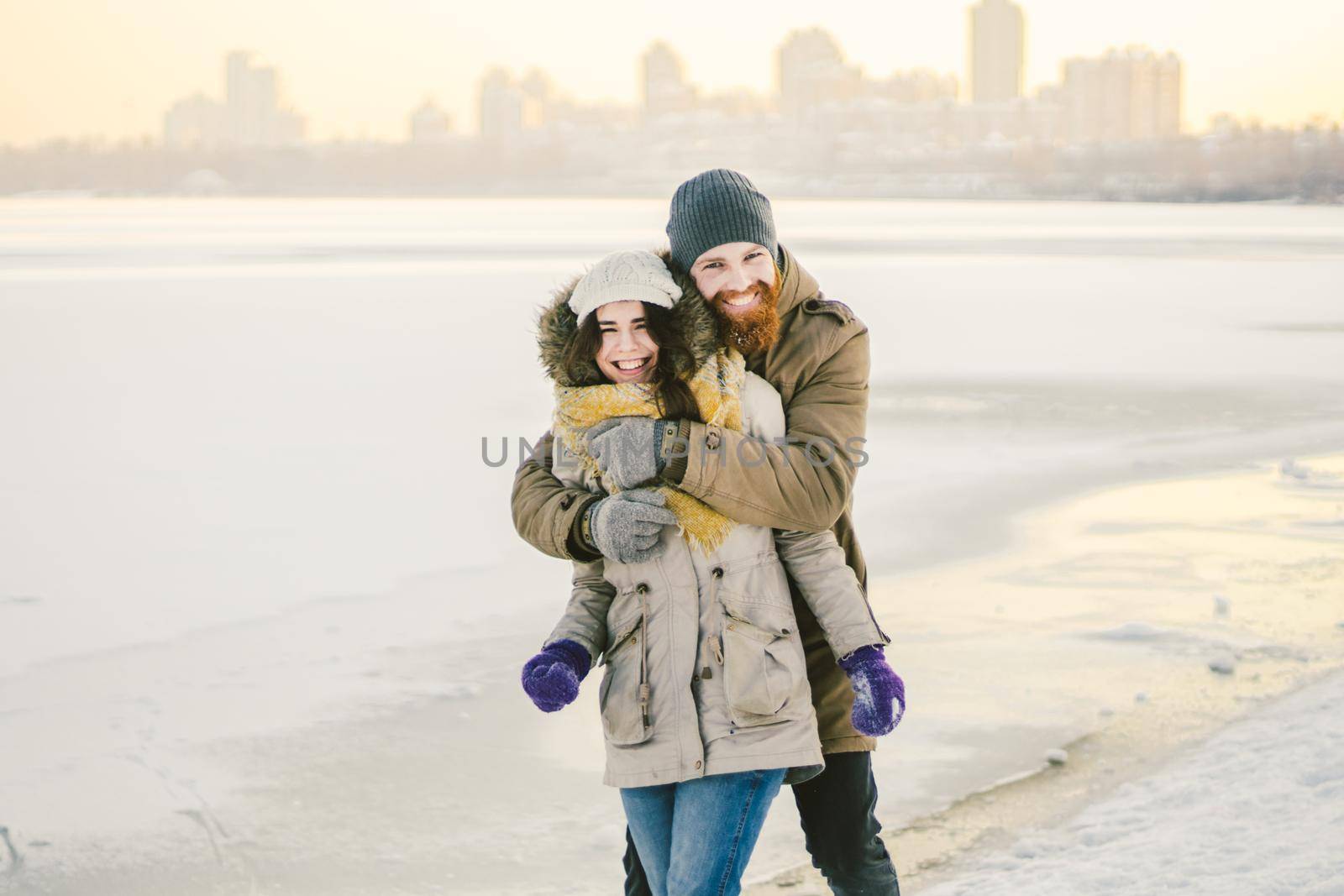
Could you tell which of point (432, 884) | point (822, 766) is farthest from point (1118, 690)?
point (822, 766)

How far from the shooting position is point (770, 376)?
2107 mm

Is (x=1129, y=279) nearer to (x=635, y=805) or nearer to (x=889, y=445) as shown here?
(x=889, y=445)

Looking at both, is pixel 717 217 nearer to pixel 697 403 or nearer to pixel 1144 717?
pixel 697 403

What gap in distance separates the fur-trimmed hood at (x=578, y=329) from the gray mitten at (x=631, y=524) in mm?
182

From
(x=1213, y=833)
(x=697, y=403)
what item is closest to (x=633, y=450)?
(x=697, y=403)

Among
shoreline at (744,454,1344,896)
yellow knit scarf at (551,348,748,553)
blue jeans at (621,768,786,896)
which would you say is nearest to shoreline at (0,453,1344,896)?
shoreline at (744,454,1344,896)

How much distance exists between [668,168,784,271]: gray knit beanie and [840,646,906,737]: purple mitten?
1.97 ft

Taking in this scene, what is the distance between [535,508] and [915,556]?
3913 mm

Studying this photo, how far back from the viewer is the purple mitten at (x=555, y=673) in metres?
2.02

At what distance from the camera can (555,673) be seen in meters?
2.02

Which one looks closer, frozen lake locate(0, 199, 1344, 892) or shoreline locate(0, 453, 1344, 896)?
shoreline locate(0, 453, 1344, 896)

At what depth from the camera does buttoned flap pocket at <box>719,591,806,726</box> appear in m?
1.96

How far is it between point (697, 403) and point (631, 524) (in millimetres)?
194

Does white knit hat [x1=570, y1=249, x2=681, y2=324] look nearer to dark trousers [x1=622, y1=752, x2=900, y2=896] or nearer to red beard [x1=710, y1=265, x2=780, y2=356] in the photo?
red beard [x1=710, y1=265, x2=780, y2=356]
